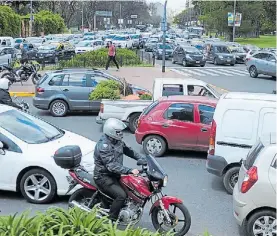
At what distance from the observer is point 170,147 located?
11.9 metres

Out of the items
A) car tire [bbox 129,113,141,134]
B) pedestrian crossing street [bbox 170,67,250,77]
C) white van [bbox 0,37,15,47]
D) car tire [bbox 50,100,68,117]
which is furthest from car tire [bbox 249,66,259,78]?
white van [bbox 0,37,15,47]

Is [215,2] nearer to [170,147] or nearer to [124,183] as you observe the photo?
[170,147]

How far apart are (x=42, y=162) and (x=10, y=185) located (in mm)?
677

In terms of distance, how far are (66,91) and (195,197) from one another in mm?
8769

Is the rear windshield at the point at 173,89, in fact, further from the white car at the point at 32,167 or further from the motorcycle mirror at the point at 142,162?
the motorcycle mirror at the point at 142,162

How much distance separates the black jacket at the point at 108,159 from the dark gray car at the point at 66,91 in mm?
9864

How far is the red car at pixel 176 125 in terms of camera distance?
11547 millimetres

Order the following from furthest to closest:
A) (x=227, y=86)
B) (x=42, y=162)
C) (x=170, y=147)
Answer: (x=227, y=86) → (x=170, y=147) → (x=42, y=162)

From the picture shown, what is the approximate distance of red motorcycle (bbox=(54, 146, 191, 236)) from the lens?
682 cm

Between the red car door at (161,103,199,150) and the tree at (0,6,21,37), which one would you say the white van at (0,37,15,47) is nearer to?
the tree at (0,6,21,37)

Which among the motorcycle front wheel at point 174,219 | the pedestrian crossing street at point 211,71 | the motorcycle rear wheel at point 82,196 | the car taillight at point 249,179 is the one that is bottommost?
the pedestrian crossing street at point 211,71

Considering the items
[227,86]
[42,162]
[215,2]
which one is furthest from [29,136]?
[215,2]

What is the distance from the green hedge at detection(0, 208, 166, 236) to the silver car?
1040 inches

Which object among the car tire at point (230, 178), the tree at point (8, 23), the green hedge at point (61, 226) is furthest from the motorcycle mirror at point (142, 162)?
the tree at point (8, 23)
